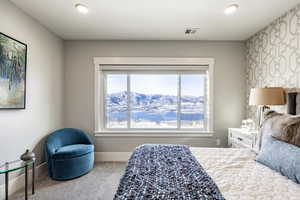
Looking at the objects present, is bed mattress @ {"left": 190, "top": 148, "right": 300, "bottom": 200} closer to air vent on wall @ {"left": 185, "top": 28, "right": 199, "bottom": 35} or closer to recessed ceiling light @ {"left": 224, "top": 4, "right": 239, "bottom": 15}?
Answer: recessed ceiling light @ {"left": 224, "top": 4, "right": 239, "bottom": 15}

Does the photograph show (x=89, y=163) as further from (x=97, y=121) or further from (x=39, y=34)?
(x=39, y=34)

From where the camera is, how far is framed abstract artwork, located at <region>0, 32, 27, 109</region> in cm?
208

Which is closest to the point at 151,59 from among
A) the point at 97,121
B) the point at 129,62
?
the point at 129,62

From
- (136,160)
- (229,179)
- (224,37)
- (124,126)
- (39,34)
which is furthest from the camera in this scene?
(124,126)

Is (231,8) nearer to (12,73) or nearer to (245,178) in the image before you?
(245,178)

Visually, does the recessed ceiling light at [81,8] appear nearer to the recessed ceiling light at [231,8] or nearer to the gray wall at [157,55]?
the gray wall at [157,55]

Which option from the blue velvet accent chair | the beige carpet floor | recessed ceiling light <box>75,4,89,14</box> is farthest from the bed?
recessed ceiling light <box>75,4,89,14</box>

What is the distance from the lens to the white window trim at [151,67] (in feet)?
11.5

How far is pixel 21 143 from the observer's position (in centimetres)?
244

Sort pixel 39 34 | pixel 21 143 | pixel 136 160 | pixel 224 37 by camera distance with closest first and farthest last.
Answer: pixel 136 160, pixel 21 143, pixel 39 34, pixel 224 37

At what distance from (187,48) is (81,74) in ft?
7.45

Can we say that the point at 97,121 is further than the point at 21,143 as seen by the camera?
Yes

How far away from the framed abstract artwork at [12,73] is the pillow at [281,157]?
300cm

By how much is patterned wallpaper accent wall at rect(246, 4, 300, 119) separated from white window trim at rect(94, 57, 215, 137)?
2.45 ft
